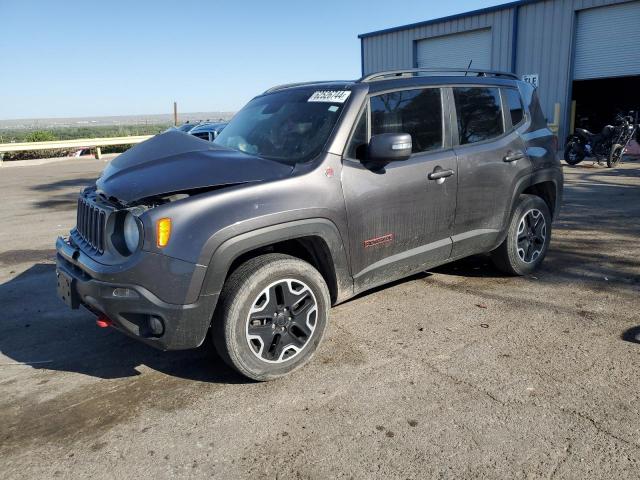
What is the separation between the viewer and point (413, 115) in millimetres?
4062

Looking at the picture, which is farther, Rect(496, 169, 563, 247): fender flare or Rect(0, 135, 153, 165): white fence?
Rect(0, 135, 153, 165): white fence

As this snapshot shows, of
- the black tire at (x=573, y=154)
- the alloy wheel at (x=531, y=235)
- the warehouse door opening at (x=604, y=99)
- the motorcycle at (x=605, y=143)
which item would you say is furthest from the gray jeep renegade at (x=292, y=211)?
the warehouse door opening at (x=604, y=99)

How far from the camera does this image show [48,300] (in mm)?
5027

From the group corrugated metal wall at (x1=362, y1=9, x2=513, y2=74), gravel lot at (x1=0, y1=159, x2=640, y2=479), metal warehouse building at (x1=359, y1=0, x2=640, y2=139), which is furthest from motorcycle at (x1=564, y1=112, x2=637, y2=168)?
gravel lot at (x1=0, y1=159, x2=640, y2=479)

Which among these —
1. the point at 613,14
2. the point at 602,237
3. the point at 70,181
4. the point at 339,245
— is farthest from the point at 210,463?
the point at 613,14

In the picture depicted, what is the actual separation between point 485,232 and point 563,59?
15741 millimetres

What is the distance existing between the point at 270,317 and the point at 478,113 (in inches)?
103

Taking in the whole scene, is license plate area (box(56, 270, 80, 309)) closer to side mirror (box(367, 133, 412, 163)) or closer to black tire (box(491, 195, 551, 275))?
side mirror (box(367, 133, 412, 163))

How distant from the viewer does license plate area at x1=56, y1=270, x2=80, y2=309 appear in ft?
10.7

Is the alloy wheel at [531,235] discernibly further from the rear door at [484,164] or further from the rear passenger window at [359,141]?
the rear passenger window at [359,141]

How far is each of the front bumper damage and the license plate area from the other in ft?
0.59

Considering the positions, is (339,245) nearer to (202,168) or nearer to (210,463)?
(202,168)

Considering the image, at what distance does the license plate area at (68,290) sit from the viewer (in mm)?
3273

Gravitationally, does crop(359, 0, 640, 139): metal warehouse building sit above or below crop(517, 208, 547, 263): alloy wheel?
above
